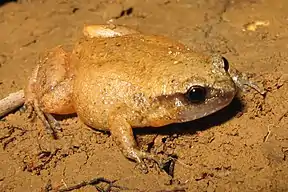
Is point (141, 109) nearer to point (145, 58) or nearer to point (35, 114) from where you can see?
point (145, 58)

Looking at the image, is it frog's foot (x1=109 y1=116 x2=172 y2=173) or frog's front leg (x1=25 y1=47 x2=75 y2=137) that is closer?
frog's foot (x1=109 y1=116 x2=172 y2=173)

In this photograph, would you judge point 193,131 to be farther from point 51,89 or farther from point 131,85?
point 51,89

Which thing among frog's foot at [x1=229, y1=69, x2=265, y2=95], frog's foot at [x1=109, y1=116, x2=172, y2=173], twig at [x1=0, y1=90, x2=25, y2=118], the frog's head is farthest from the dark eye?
twig at [x1=0, y1=90, x2=25, y2=118]

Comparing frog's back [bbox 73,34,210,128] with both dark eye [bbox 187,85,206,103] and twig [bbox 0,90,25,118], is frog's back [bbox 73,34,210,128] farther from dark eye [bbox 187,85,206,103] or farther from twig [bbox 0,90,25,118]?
twig [bbox 0,90,25,118]

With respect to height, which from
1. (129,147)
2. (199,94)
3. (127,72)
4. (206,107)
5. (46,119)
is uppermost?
(127,72)

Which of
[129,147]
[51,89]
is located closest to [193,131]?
[129,147]

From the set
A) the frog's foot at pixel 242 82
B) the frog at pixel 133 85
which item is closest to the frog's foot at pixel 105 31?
the frog at pixel 133 85

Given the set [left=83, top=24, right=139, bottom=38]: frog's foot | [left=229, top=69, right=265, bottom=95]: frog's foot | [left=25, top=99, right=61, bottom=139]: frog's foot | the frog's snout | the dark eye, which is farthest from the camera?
[left=83, top=24, right=139, bottom=38]: frog's foot
